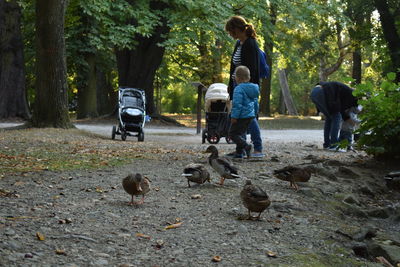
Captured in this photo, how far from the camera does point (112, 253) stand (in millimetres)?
4414

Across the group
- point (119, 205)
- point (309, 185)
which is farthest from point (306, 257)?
point (309, 185)

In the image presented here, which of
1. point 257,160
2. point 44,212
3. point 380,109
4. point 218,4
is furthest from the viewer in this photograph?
point 218,4

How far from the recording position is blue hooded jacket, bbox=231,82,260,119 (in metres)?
9.54

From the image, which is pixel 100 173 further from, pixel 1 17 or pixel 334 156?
pixel 1 17

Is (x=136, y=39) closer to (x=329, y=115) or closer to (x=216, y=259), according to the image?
(x=329, y=115)

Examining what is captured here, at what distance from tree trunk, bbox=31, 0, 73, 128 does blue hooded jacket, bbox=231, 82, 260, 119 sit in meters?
8.00

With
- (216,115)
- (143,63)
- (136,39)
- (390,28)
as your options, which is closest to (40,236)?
(216,115)

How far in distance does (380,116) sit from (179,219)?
5336mm

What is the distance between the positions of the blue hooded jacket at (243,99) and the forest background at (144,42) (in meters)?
1.69

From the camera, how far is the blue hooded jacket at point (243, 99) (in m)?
9.54

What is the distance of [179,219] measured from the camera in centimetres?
565

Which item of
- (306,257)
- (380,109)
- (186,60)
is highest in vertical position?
(186,60)

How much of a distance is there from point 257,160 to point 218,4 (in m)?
11.5

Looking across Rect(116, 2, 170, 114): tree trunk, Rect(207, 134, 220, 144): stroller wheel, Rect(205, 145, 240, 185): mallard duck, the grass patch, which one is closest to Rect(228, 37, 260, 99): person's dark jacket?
the grass patch
